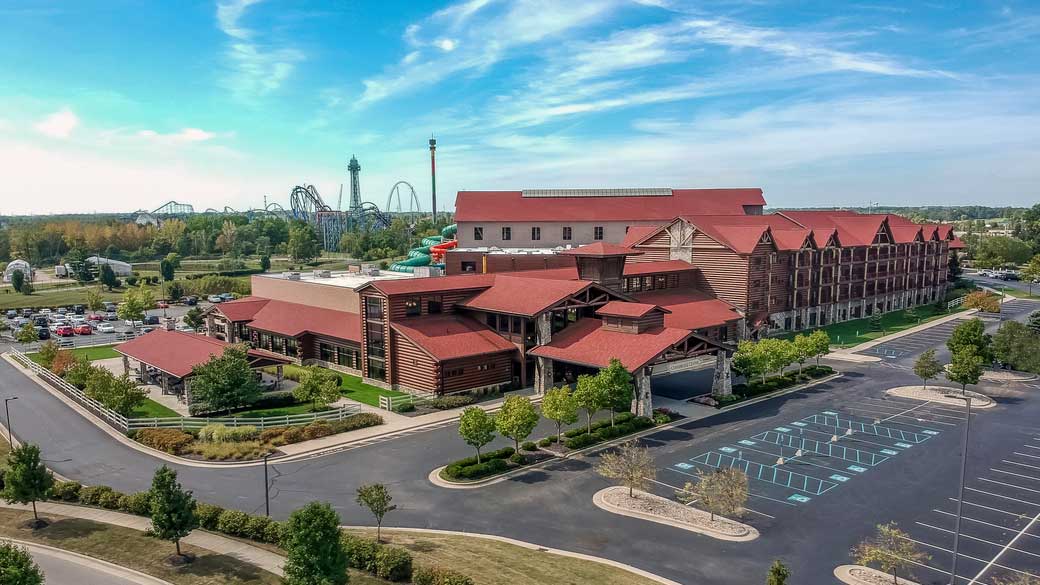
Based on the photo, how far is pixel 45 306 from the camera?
366ft

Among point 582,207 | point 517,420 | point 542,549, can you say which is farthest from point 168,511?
point 582,207

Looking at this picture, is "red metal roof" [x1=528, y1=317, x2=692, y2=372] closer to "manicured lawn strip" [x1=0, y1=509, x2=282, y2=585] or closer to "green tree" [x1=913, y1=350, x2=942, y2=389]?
"green tree" [x1=913, y1=350, x2=942, y2=389]

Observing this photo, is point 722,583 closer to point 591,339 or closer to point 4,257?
point 591,339

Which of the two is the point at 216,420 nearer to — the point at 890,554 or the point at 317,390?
the point at 317,390

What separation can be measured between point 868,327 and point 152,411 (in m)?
83.2

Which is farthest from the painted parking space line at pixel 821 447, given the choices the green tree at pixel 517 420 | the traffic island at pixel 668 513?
the green tree at pixel 517 420

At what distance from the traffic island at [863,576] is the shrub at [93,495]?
1334 inches

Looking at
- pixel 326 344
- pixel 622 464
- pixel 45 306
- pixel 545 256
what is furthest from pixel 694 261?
pixel 45 306

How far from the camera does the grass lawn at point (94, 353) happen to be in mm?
72312

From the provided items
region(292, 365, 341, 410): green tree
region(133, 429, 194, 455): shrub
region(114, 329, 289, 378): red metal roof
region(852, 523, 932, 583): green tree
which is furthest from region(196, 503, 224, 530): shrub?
region(852, 523, 932, 583): green tree

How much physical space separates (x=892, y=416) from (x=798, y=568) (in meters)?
26.5

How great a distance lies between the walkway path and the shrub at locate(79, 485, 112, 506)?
322 millimetres

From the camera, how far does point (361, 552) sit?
25562 millimetres

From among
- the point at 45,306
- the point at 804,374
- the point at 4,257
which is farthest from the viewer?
the point at 4,257
